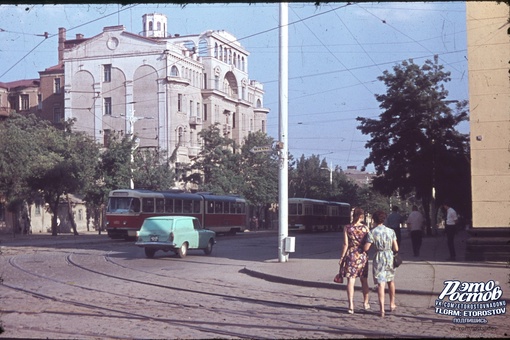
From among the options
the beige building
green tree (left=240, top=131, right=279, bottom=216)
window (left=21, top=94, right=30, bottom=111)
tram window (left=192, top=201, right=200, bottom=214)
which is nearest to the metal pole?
the beige building

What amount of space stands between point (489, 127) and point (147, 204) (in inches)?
984

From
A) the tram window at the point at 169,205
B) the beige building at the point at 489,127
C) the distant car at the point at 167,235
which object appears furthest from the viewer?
the tram window at the point at 169,205

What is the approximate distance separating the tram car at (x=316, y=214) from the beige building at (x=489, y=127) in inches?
1385

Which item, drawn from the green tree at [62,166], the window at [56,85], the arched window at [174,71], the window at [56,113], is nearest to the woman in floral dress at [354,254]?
the green tree at [62,166]

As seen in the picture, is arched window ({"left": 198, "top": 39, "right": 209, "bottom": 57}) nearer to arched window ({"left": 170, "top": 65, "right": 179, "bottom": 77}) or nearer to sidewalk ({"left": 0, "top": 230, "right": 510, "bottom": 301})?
arched window ({"left": 170, "top": 65, "right": 179, "bottom": 77})

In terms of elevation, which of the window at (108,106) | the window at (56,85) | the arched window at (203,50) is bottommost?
the window at (108,106)

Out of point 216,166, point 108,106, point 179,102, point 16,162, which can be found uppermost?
point 179,102

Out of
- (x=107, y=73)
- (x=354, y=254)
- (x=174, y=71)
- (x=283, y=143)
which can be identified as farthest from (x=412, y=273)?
(x=107, y=73)

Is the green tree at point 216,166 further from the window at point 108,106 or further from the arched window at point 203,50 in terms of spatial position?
the window at point 108,106

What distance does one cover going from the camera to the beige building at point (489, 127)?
1711 centimetres

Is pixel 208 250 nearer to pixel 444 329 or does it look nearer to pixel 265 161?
pixel 444 329

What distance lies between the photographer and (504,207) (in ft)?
56.7

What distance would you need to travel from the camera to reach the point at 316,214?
55.2 metres

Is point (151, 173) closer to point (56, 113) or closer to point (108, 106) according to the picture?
point (108, 106)
